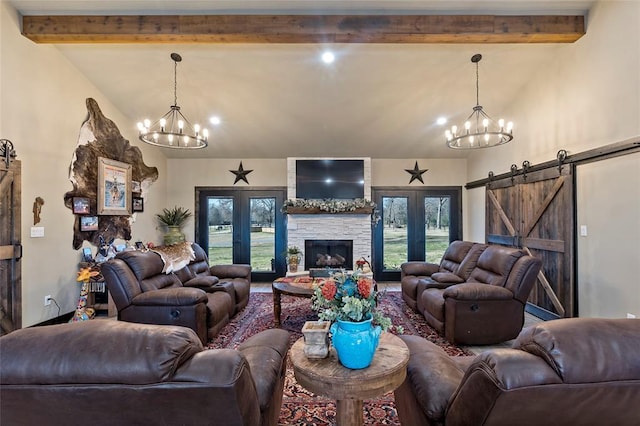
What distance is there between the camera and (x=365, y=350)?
1479 millimetres

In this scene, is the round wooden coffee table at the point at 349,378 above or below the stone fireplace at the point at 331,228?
below

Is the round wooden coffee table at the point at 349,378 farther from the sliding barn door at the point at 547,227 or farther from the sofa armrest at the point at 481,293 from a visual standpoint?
the sliding barn door at the point at 547,227

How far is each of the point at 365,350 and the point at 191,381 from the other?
78 centimetres

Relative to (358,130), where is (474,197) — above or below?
below

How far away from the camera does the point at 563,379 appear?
102cm

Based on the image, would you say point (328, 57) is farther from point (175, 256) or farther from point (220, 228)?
point (220, 228)

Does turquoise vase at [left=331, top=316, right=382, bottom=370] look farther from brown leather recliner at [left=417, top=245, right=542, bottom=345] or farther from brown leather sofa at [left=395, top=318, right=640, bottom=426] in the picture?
brown leather recliner at [left=417, top=245, right=542, bottom=345]

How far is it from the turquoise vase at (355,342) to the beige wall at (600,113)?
3.42m

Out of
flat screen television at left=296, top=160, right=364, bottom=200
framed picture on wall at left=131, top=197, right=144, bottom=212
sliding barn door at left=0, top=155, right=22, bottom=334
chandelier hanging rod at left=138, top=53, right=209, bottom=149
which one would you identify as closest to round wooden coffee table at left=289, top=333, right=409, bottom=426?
chandelier hanging rod at left=138, top=53, right=209, bottom=149

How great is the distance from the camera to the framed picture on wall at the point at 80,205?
15.1ft

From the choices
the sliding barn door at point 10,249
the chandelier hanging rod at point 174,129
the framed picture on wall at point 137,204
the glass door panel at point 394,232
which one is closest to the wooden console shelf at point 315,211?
the glass door panel at point 394,232

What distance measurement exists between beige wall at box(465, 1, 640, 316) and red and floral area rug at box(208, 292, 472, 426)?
1947mm

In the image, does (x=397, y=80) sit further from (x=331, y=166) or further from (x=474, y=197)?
(x=474, y=197)

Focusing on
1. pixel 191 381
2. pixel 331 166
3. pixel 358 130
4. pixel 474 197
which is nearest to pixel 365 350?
pixel 191 381
